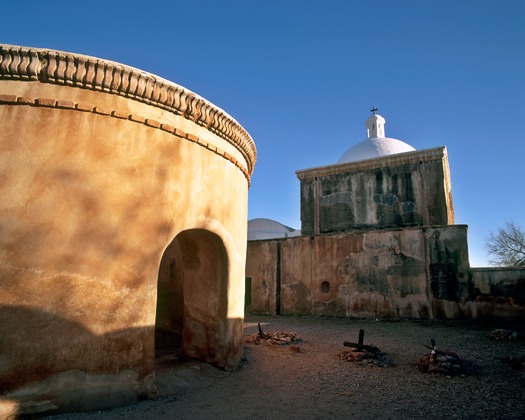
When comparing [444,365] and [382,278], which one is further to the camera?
[382,278]

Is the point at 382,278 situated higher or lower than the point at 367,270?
lower

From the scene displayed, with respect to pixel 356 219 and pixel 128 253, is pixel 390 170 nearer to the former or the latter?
pixel 356 219

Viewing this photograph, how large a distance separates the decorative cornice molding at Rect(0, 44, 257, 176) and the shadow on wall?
85.1 inches

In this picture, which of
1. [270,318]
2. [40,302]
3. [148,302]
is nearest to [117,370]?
[148,302]

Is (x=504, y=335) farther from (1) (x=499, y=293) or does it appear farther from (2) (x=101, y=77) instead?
(2) (x=101, y=77)

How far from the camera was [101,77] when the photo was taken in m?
3.49

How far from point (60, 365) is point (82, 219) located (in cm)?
129

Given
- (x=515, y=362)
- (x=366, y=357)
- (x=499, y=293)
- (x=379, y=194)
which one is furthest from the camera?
(x=379, y=194)

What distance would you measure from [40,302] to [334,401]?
3.11 meters

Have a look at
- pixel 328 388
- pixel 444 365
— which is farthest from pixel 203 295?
pixel 444 365

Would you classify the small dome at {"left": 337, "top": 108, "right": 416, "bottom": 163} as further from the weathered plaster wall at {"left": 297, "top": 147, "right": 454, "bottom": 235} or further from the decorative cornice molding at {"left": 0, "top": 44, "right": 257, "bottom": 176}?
the decorative cornice molding at {"left": 0, "top": 44, "right": 257, "bottom": 176}

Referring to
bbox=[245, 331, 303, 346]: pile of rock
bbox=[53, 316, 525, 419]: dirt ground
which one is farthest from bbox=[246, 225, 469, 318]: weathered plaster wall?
bbox=[245, 331, 303, 346]: pile of rock

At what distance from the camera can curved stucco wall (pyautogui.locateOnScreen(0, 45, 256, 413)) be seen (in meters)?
3.00

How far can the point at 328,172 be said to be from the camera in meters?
15.3
